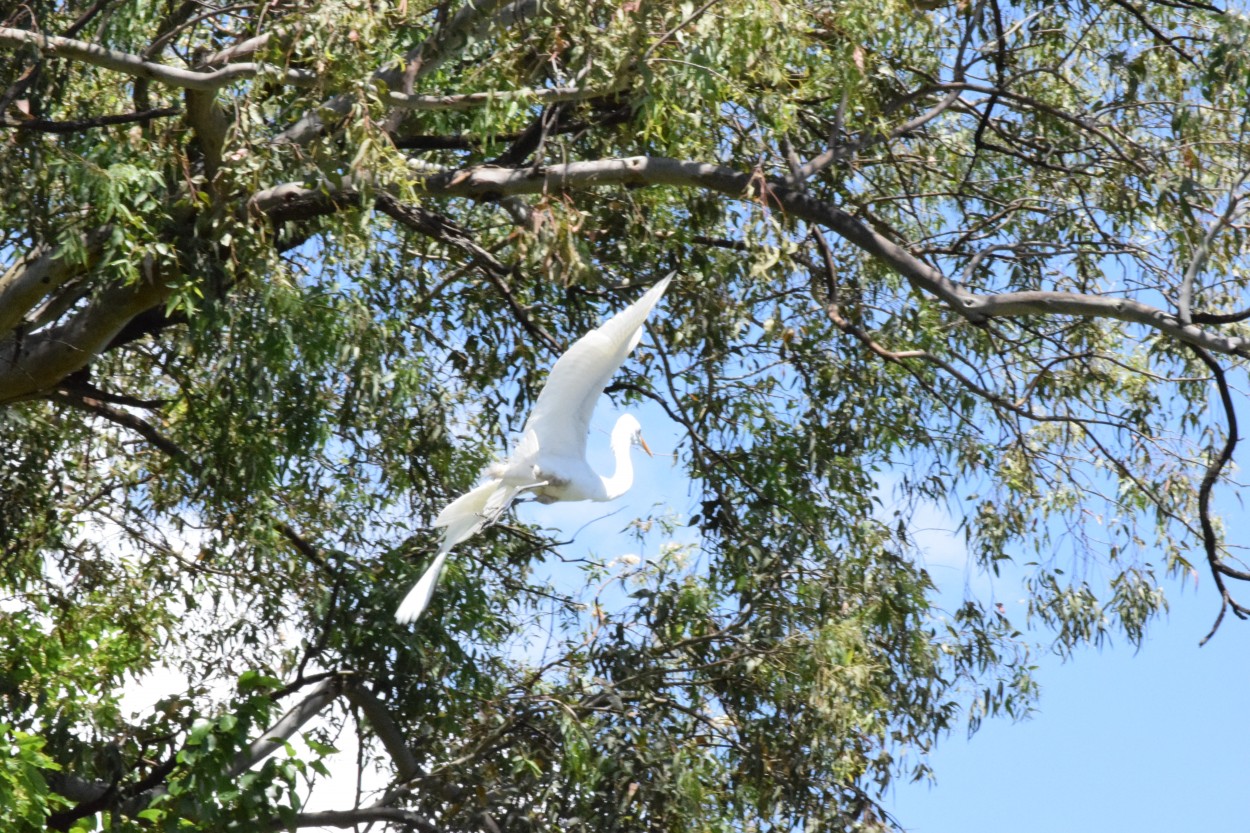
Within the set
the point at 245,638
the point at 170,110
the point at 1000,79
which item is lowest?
the point at 245,638

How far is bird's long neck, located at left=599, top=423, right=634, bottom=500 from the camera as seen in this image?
5.42 meters

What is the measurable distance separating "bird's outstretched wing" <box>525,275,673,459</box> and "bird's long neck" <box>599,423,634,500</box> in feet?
0.93

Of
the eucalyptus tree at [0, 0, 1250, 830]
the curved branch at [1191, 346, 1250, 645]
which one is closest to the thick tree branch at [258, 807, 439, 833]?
the eucalyptus tree at [0, 0, 1250, 830]

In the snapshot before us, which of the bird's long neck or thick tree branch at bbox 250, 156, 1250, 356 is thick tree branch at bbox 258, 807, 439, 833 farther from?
thick tree branch at bbox 250, 156, 1250, 356

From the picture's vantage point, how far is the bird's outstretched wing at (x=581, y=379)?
4594 millimetres

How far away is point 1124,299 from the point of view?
4832 millimetres

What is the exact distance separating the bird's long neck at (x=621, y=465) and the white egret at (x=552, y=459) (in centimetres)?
9

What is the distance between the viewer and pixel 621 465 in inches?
217

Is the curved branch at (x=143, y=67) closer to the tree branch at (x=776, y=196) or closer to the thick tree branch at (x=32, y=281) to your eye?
the tree branch at (x=776, y=196)

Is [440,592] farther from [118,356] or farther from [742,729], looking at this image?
[118,356]

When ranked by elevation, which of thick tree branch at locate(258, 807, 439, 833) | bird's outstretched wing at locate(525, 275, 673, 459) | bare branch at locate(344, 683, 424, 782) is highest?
bird's outstretched wing at locate(525, 275, 673, 459)

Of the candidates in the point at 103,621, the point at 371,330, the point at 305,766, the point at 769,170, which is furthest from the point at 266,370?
the point at 103,621

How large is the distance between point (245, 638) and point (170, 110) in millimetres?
2282

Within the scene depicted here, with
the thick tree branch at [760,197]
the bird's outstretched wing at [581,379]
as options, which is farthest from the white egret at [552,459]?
the thick tree branch at [760,197]
